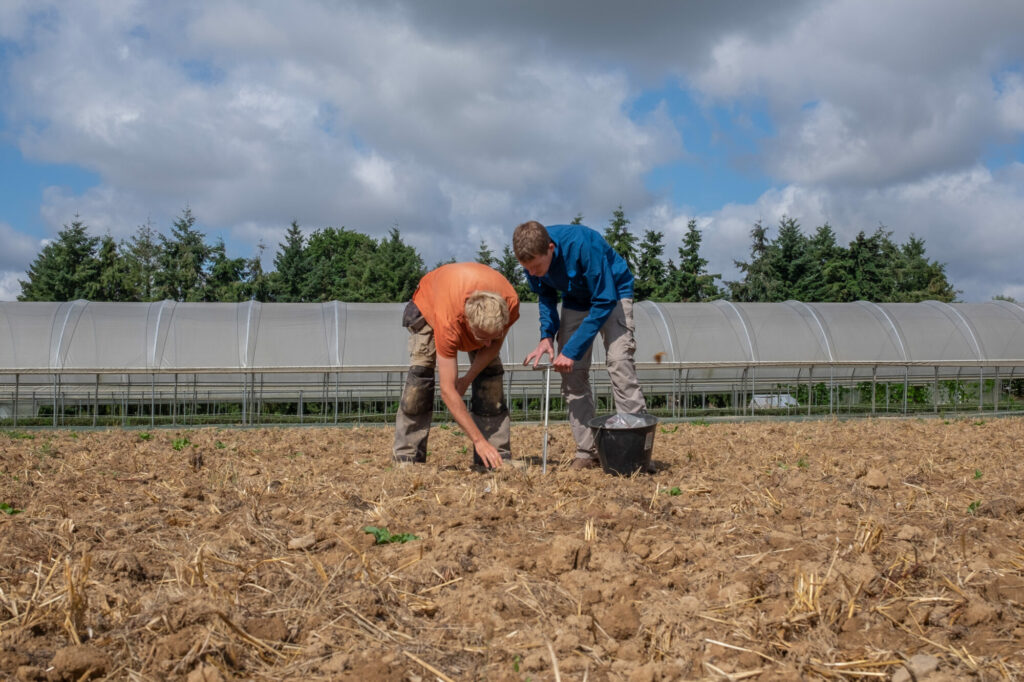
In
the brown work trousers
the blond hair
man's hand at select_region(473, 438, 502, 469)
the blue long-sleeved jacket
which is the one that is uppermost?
the blue long-sleeved jacket

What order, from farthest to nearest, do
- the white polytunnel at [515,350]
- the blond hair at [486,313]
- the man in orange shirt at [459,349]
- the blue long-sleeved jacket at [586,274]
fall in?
the white polytunnel at [515,350], the blue long-sleeved jacket at [586,274], the man in orange shirt at [459,349], the blond hair at [486,313]

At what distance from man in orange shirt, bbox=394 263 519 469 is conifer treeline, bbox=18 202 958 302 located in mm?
28192

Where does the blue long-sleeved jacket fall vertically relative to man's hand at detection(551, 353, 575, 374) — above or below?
above

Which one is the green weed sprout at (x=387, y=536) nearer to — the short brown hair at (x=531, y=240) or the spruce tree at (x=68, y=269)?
the short brown hair at (x=531, y=240)

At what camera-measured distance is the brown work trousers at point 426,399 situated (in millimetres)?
5969

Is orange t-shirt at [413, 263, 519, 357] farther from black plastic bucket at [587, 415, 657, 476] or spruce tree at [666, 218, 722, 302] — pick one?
spruce tree at [666, 218, 722, 302]

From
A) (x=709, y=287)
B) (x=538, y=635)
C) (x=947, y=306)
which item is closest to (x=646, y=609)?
(x=538, y=635)

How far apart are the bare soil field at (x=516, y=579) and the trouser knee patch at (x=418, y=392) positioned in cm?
78

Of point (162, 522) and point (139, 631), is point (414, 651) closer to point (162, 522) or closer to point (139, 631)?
point (139, 631)

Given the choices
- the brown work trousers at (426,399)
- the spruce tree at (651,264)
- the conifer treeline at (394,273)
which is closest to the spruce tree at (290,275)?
the conifer treeline at (394,273)

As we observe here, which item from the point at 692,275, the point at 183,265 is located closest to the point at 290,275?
the point at 183,265

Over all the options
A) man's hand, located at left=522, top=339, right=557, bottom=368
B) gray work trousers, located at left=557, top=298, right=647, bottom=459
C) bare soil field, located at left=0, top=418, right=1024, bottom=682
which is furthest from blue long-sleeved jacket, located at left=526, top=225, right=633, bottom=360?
bare soil field, located at left=0, top=418, right=1024, bottom=682

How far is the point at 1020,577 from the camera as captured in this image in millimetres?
3053

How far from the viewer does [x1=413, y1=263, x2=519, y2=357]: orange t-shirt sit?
16.7 feet
